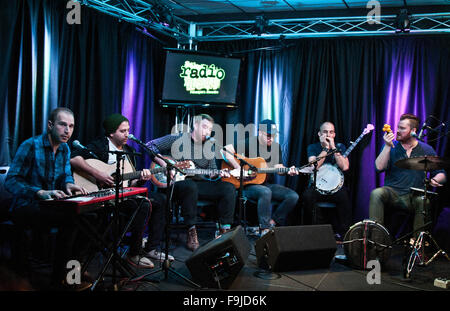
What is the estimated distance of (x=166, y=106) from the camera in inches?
250

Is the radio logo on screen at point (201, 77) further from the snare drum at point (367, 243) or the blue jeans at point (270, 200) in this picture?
the snare drum at point (367, 243)

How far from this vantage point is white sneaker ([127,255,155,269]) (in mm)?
3926

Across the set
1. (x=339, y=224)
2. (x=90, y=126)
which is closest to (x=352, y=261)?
(x=339, y=224)

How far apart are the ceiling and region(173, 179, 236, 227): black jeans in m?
2.58

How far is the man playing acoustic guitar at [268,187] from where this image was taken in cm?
537

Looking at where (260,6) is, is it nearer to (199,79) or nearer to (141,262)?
(199,79)

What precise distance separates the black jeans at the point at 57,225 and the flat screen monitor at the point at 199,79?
314cm

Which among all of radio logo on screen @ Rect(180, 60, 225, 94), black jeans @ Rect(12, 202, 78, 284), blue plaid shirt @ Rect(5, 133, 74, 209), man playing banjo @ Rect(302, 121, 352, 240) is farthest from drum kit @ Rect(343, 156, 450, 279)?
radio logo on screen @ Rect(180, 60, 225, 94)

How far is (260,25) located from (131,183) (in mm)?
3184

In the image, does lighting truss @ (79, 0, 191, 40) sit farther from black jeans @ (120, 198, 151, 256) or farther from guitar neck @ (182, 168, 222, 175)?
black jeans @ (120, 198, 151, 256)

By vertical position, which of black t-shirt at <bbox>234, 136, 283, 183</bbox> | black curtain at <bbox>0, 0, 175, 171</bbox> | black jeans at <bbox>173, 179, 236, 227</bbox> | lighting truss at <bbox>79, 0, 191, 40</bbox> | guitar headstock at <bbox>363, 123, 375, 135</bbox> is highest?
lighting truss at <bbox>79, 0, 191, 40</bbox>

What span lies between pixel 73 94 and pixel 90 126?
0.43 metres

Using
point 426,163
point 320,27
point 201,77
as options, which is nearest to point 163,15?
point 201,77
